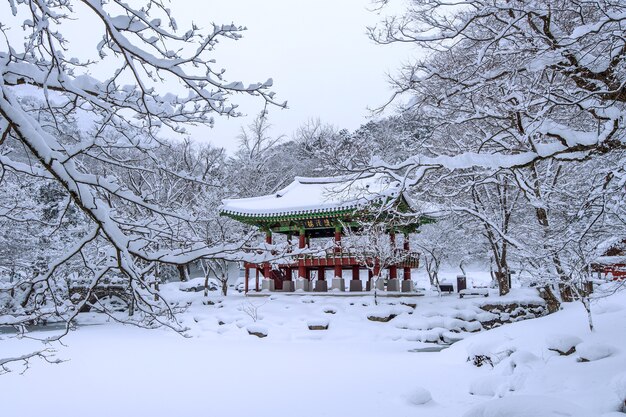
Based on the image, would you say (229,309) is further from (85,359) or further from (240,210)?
(85,359)

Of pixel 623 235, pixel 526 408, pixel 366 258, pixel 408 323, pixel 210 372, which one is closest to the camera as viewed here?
pixel 526 408

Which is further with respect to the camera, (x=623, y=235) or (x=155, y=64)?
(x=623, y=235)

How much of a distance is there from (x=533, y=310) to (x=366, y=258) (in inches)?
253

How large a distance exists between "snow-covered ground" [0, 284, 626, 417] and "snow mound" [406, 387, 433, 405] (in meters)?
0.02

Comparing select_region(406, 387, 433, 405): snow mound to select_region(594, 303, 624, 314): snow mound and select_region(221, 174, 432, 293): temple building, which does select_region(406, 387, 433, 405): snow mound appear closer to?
select_region(594, 303, 624, 314): snow mound

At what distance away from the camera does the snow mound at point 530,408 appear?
428 cm

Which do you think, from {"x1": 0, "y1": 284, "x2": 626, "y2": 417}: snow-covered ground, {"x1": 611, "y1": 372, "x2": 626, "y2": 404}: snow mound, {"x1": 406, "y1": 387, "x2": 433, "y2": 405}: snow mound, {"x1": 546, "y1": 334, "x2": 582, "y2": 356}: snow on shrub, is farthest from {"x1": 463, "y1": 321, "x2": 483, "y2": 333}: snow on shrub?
{"x1": 611, "y1": 372, "x2": 626, "y2": 404}: snow mound

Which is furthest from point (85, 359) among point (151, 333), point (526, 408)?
point (526, 408)

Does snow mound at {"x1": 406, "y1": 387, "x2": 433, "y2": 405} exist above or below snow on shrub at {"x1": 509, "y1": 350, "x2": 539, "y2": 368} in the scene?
below

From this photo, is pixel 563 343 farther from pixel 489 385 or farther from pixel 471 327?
pixel 471 327

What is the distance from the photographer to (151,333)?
1798cm

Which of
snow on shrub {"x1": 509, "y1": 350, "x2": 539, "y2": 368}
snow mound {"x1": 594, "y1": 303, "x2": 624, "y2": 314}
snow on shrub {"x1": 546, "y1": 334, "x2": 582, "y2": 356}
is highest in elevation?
snow mound {"x1": 594, "y1": 303, "x2": 624, "y2": 314}

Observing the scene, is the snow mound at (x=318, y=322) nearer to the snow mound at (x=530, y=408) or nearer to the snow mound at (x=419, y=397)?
the snow mound at (x=419, y=397)

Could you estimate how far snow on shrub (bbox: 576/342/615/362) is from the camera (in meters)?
6.98
